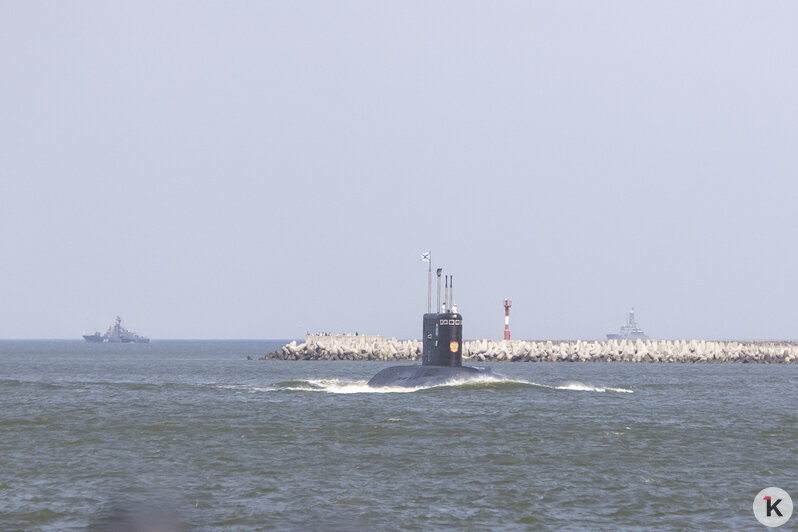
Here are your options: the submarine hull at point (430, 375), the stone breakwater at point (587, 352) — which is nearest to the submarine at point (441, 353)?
the submarine hull at point (430, 375)

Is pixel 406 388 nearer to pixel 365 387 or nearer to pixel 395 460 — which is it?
pixel 365 387

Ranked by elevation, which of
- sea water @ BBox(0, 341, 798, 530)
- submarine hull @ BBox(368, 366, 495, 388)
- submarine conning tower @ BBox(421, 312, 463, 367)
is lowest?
sea water @ BBox(0, 341, 798, 530)

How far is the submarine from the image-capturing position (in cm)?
4531

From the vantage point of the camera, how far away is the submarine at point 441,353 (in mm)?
45312

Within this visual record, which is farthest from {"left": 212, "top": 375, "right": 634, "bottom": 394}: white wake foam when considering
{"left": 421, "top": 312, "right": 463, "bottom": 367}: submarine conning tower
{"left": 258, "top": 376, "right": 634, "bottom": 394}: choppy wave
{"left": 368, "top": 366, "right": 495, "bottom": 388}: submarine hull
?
{"left": 421, "top": 312, "right": 463, "bottom": 367}: submarine conning tower

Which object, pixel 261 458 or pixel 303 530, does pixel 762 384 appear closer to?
pixel 261 458

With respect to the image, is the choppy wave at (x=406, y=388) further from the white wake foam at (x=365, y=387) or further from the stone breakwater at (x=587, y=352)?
the stone breakwater at (x=587, y=352)

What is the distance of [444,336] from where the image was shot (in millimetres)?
45562

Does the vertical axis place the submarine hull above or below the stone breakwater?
below

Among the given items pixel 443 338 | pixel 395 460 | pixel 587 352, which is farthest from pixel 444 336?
pixel 587 352

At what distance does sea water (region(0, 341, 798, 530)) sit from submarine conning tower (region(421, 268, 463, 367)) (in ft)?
5.10

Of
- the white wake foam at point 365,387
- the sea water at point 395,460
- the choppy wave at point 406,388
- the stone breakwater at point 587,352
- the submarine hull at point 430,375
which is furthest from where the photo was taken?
the stone breakwater at point 587,352

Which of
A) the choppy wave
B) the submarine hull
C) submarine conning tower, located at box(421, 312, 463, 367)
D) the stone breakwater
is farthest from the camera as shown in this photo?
the stone breakwater

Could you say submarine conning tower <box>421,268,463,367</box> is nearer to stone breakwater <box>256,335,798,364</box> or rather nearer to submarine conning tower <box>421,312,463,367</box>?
submarine conning tower <box>421,312,463,367</box>
